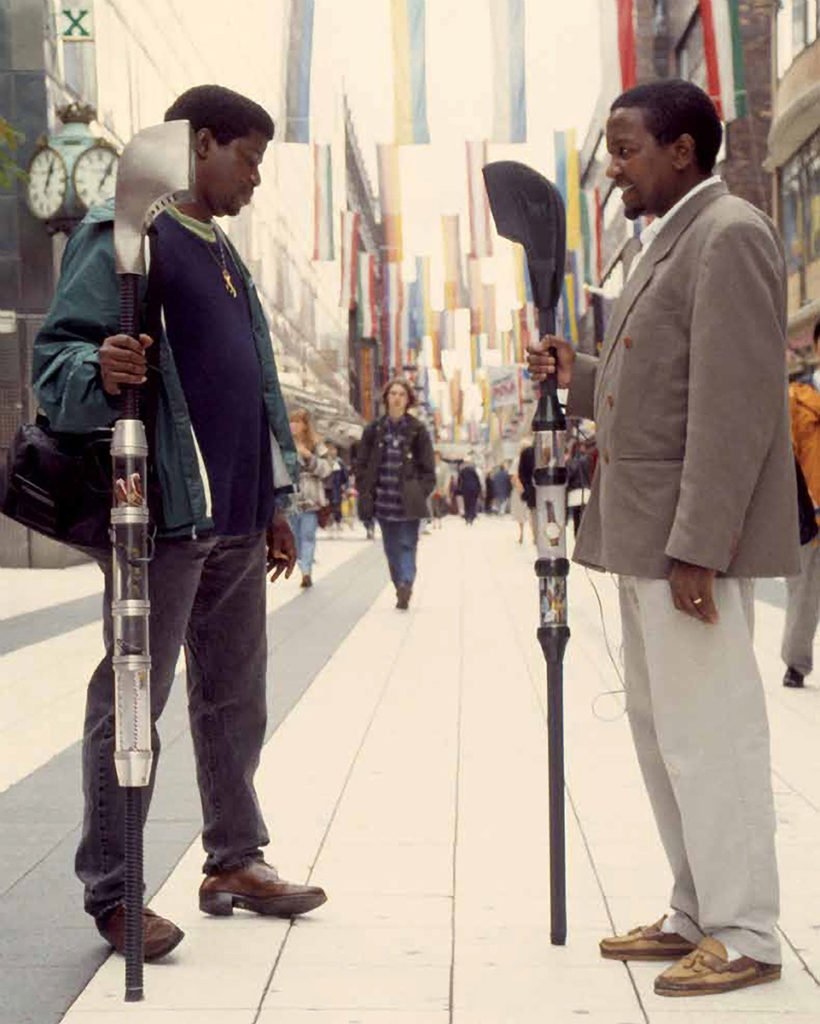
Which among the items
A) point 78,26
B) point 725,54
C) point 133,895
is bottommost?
point 133,895

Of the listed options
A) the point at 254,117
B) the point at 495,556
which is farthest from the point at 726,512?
the point at 495,556

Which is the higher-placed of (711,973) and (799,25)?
(799,25)

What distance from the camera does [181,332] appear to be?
12.9ft

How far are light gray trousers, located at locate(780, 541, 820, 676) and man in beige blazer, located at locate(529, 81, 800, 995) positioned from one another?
15.8 feet

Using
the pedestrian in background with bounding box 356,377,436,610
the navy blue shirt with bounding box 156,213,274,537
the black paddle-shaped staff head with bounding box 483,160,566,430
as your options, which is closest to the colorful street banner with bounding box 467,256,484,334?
the pedestrian in background with bounding box 356,377,436,610

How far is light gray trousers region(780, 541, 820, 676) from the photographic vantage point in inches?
330

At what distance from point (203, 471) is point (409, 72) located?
43.5 ft

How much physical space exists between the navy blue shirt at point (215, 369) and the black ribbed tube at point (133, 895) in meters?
0.78

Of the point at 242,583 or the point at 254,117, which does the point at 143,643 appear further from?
the point at 254,117

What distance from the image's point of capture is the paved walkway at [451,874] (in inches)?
138

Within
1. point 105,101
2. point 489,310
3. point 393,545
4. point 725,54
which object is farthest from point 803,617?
point 489,310

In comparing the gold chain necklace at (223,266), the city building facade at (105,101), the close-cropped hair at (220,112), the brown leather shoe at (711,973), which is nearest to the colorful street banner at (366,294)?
the city building facade at (105,101)

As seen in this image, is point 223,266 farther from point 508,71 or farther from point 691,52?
point 691,52

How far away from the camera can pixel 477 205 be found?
2817 centimetres
